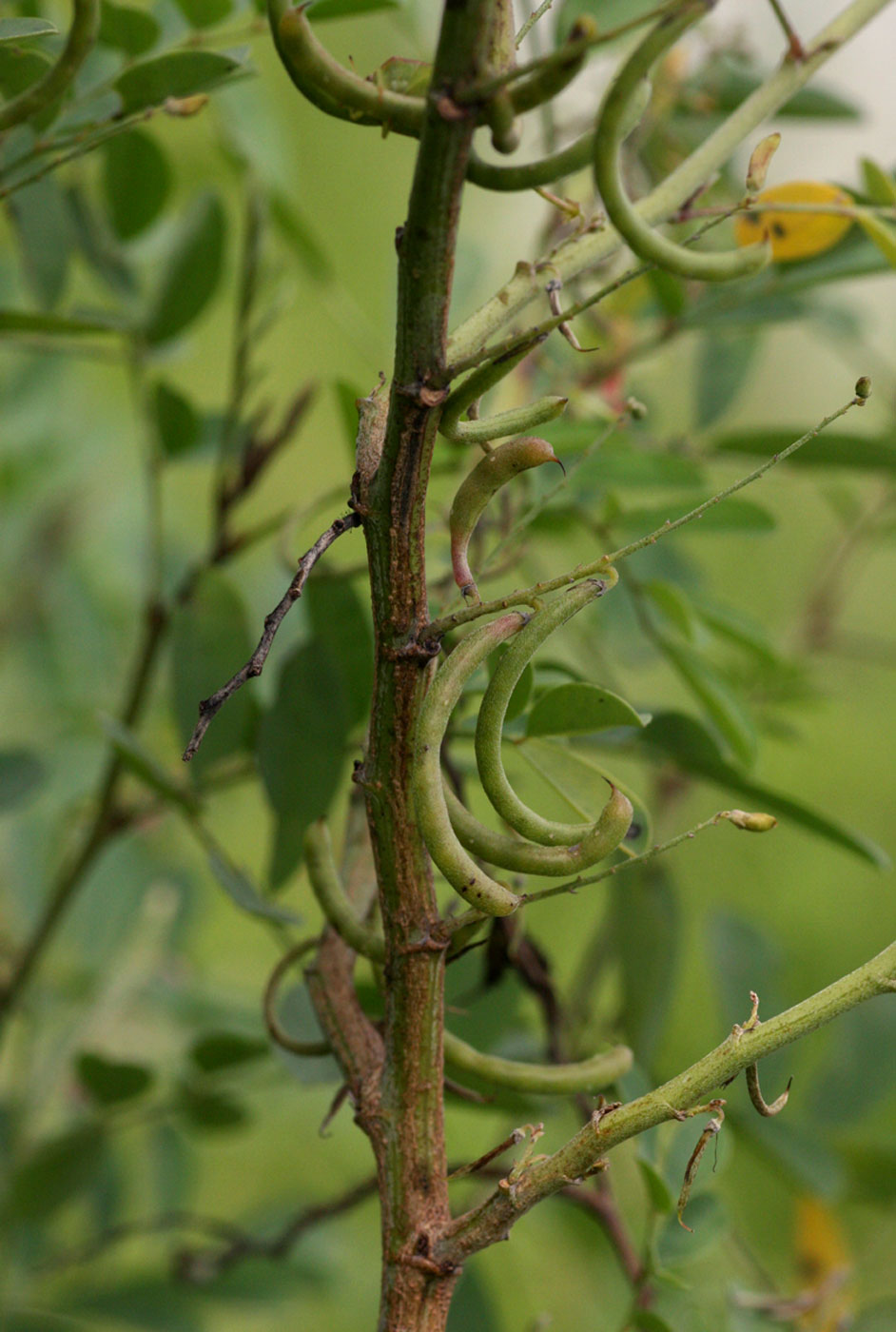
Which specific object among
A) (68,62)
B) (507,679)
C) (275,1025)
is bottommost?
(275,1025)

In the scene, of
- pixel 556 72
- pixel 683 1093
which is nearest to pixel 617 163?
pixel 556 72

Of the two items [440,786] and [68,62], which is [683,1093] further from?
[68,62]

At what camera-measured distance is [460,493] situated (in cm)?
22

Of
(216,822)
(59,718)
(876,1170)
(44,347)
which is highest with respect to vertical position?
(44,347)

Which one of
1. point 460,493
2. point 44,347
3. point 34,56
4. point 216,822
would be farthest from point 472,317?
point 216,822

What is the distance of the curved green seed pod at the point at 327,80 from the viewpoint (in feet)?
0.60

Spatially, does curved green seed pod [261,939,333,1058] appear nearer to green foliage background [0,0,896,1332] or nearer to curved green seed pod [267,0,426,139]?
green foliage background [0,0,896,1332]

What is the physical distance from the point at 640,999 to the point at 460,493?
307 millimetres

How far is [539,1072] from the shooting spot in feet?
0.89

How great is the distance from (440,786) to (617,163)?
0.10 meters

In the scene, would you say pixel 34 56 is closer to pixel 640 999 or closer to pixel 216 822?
pixel 640 999

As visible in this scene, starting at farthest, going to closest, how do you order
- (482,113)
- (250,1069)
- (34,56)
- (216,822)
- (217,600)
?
(216,822) < (250,1069) < (217,600) < (34,56) < (482,113)

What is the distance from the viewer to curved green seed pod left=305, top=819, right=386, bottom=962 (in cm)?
26

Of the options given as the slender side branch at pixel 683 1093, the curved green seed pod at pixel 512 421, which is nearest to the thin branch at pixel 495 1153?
the slender side branch at pixel 683 1093
